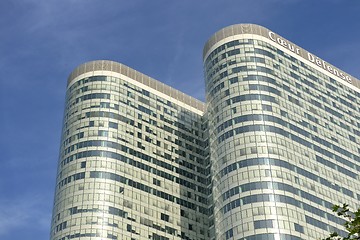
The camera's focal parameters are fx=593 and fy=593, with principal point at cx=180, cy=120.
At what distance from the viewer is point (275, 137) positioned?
13225 centimetres

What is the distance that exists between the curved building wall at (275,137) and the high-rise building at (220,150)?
286mm

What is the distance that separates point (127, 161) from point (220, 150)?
27.5m

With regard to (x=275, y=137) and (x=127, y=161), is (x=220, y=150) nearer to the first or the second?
(x=275, y=137)

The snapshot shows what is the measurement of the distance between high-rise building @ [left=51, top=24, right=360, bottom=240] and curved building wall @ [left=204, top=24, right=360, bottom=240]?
29 cm

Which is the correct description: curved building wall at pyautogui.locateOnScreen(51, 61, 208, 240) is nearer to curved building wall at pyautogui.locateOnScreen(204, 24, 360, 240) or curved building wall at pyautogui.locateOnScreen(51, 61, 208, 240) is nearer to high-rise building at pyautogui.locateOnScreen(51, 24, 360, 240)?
high-rise building at pyautogui.locateOnScreen(51, 24, 360, 240)

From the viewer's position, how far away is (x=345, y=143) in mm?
151500

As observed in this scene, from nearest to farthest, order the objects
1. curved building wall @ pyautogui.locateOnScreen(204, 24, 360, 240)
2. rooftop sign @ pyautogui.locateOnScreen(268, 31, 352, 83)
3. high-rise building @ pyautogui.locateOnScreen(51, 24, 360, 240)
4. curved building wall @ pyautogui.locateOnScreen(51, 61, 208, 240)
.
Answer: curved building wall @ pyautogui.locateOnScreen(204, 24, 360, 240)
high-rise building @ pyautogui.locateOnScreen(51, 24, 360, 240)
curved building wall @ pyautogui.locateOnScreen(51, 61, 208, 240)
rooftop sign @ pyautogui.locateOnScreen(268, 31, 352, 83)

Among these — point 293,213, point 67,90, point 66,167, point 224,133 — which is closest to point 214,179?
point 224,133

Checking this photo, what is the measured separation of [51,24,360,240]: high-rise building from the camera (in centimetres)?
12594

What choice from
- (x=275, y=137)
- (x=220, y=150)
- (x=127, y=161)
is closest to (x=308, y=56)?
(x=275, y=137)

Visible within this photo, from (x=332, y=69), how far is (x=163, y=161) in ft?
180

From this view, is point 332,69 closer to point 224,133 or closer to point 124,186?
point 224,133

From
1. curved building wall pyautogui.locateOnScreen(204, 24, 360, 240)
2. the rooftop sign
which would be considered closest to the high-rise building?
curved building wall pyautogui.locateOnScreen(204, 24, 360, 240)

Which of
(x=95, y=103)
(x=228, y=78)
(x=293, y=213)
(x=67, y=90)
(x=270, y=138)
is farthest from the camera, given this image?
(x=67, y=90)
